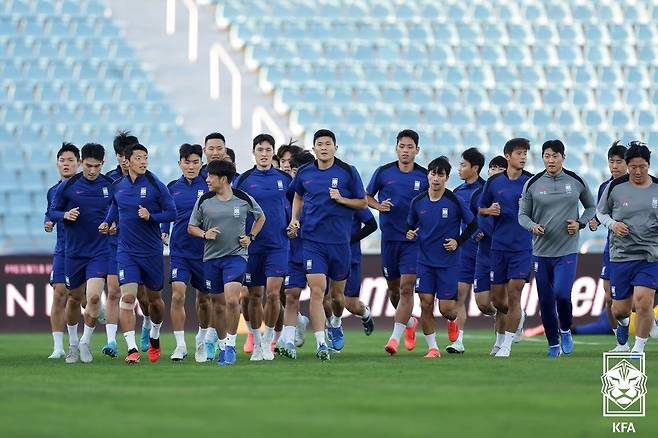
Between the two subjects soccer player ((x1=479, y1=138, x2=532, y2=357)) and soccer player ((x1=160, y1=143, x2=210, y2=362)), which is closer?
soccer player ((x1=160, y1=143, x2=210, y2=362))

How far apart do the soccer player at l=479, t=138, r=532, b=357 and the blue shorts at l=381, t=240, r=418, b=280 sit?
0.93 meters

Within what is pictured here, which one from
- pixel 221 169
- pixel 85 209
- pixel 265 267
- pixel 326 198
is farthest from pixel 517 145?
pixel 85 209

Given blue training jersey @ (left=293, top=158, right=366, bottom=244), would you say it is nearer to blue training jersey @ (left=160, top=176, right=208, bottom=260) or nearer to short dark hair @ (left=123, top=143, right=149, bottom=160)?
blue training jersey @ (left=160, top=176, right=208, bottom=260)

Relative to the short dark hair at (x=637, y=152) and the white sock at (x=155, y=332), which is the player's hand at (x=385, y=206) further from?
the short dark hair at (x=637, y=152)

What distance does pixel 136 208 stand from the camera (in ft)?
46.9

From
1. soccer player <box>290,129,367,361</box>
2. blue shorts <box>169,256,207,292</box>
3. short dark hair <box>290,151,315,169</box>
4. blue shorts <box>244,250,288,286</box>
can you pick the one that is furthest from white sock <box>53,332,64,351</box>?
short dark hair <box>290,151,315,169</box>

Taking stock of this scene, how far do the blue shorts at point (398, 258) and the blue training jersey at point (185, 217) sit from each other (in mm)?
2375

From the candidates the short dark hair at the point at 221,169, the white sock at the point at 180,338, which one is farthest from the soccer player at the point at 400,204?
the white sock at the point at 180,338

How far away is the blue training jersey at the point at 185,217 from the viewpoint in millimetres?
14906

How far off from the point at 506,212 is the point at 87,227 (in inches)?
183

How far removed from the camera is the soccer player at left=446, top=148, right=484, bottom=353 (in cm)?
1656

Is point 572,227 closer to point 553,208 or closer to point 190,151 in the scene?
point 553,208

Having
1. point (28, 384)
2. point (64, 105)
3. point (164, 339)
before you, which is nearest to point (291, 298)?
point (28, 384)

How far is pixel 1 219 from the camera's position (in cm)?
2692
